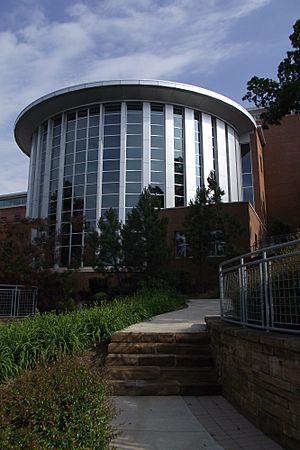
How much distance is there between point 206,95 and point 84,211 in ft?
43.2

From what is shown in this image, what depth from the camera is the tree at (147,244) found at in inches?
777


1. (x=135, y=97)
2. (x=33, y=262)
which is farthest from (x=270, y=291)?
(x=135, y=97)

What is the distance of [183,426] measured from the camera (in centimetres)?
517

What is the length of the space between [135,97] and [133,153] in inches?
183

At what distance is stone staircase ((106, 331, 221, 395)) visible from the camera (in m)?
6.66

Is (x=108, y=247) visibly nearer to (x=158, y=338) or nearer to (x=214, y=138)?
(x=158, y=338)

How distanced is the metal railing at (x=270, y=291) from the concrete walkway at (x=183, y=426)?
3.95 feet

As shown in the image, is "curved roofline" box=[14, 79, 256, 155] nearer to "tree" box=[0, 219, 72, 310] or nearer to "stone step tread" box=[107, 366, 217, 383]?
"tree" box=[0, 219, 72, 310]

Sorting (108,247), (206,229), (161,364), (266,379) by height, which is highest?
(206,229)

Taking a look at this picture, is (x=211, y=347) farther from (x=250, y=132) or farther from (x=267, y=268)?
(x=250, y=132)

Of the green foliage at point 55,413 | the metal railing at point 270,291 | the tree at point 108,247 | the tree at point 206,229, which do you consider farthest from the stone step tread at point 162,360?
the tree at point 206,229

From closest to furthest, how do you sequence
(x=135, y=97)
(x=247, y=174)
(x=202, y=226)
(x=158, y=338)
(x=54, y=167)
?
(x=158, y=338), (x=202, y=226), (x=135, y=97), (x=54, y=167), (x=247, y=174)

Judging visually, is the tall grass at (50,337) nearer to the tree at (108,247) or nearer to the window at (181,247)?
the tree at (108,247)

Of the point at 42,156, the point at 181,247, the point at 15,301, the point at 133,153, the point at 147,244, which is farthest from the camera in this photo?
the point at 42,156
